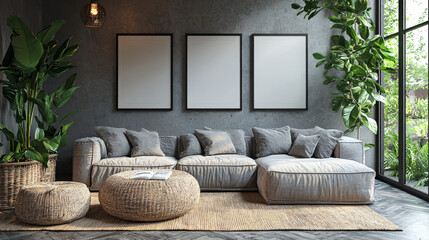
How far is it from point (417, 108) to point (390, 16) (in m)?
1.55

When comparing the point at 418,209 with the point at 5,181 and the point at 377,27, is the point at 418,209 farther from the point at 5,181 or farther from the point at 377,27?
the point at 5,181

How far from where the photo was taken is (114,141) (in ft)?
15.8

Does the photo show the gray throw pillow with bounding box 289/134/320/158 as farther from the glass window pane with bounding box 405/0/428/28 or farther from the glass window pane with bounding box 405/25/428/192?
the glass window pane with bounding box 405/0/428/28

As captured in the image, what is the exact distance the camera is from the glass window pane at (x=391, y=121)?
16.4ft

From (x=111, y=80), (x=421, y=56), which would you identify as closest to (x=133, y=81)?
(x=111, y=80)

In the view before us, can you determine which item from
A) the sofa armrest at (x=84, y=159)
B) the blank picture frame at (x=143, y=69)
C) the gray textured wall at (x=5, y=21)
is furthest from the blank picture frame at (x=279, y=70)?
the gray textured wall at (x=5, y=21)

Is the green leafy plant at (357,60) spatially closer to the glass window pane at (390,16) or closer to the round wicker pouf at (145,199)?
the glass window pane at (390,16)

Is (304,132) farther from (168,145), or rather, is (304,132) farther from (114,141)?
(114,141)

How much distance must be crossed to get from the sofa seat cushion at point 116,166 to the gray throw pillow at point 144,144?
0.31 meters

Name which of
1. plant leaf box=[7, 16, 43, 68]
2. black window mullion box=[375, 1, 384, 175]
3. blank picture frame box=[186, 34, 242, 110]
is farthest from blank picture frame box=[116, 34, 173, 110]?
black window mullion box=[375, 1, 384, 175]

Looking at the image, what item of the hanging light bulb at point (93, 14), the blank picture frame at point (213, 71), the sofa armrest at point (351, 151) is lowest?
the sofa armrest at point (351, 151)

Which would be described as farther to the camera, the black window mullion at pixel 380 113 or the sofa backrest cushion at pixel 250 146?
the black window mullion at pixel 380 113

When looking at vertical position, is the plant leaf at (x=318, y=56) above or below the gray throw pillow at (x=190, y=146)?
above

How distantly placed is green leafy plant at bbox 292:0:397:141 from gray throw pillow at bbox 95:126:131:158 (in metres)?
2.99
